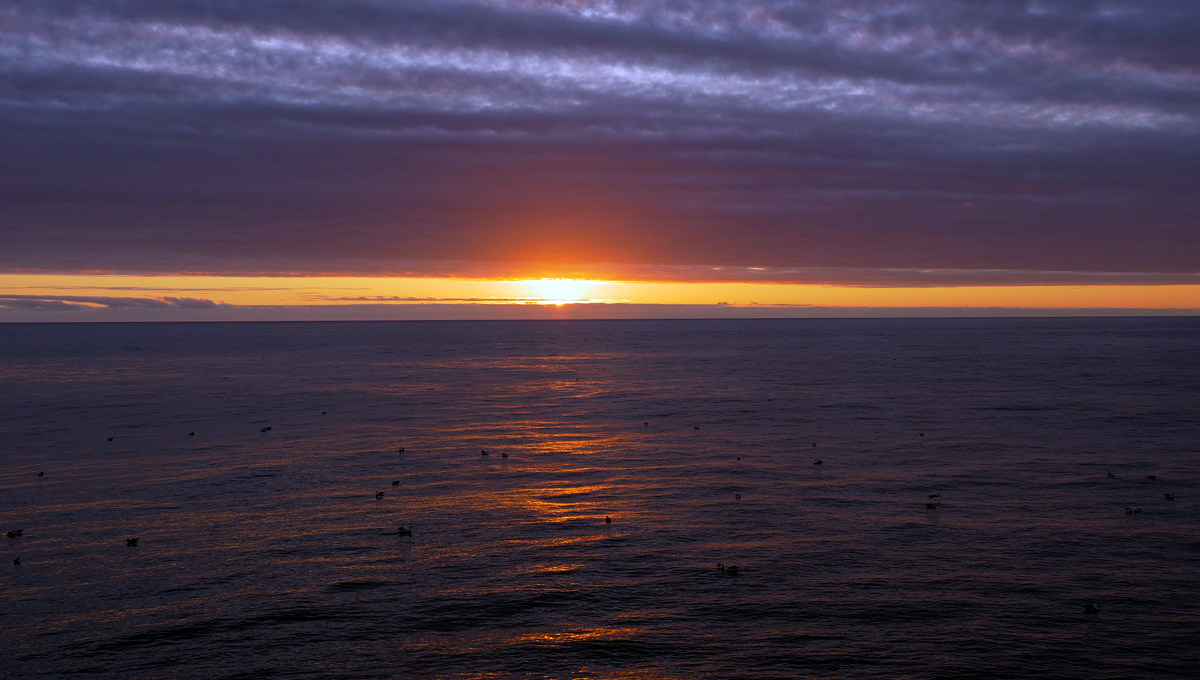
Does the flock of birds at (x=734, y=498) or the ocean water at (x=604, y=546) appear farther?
the flock of birds at (x=734, y=498)

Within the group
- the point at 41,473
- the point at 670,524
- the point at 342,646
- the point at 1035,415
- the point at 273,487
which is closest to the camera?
the point at 342,646

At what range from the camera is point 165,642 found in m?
22.1

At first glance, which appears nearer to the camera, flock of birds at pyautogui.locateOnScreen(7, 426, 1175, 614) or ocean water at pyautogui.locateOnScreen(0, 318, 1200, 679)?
ocean water at pyautogui.locateOnScreen(0, 318, 1200, 679)

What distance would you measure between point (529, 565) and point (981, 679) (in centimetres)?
1501

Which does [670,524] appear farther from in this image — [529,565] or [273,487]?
[273,487]

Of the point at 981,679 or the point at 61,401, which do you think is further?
the point at 61,401

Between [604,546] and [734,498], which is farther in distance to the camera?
[734,498]

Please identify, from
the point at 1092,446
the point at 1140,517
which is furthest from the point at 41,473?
the point at 1092,446

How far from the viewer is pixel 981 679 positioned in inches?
781

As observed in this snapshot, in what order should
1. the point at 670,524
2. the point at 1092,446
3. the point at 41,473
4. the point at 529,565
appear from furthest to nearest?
the point at 1092,446 → the point at 41,473 → the point at 670,524 → the point at 529,565

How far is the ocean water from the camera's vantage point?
2141 cm

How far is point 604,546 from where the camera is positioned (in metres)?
30.3

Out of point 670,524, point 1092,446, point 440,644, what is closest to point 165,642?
point 440,644

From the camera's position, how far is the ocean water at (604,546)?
21406 millimetres
